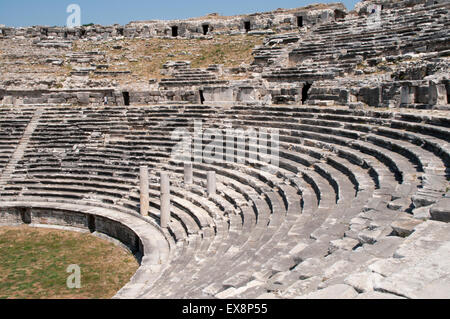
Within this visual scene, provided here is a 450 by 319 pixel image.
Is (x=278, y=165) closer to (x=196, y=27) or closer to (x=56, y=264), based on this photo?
(x=56, y=264)

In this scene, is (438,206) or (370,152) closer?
(438,206)

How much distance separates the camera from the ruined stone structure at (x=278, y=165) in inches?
202

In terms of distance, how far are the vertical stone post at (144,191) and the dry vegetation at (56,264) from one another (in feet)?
4.38

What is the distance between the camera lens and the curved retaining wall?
9.65m

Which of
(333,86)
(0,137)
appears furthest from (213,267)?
(0,137)

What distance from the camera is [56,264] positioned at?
38.0 ft

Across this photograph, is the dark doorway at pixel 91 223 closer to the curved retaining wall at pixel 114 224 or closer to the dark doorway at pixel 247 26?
the curved retaining wall at pixel 114 224

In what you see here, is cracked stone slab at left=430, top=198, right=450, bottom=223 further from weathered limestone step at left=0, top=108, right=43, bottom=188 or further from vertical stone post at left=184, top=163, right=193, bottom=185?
weathered limestone step at left=0, top=108, right=43, bottom=188

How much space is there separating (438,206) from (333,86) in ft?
36.9

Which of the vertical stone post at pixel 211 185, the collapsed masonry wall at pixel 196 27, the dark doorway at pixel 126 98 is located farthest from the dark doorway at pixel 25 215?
the collapsed masonry wall at pixel 196 27

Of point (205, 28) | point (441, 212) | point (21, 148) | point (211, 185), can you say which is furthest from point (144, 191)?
point (205, 28)

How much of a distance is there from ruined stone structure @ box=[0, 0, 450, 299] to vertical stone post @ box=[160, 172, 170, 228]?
0.22 metres

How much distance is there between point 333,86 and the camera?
16047mm
